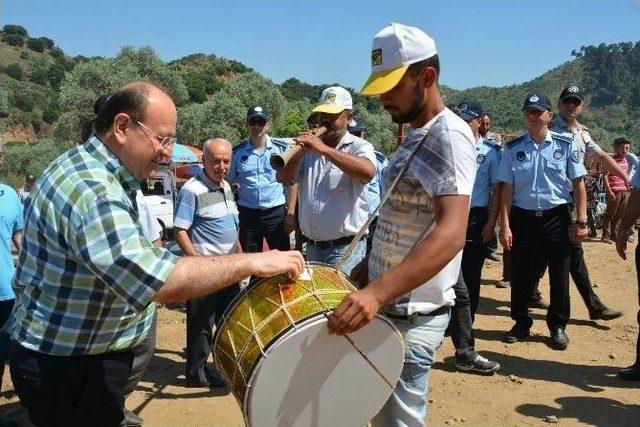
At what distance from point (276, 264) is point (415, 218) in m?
0.61

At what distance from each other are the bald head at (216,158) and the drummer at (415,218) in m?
2.47

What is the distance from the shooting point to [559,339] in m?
5.93

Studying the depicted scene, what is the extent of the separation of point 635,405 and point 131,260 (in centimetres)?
432

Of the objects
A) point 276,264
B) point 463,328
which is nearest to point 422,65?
point 276,264

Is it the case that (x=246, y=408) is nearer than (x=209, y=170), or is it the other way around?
(x=246, y=408)

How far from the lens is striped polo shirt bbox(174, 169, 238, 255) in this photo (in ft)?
15.9

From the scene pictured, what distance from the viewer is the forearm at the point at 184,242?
4.70 m

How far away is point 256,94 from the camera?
34938mm

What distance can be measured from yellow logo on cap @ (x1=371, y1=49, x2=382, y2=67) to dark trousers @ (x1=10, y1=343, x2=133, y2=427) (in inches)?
59.8

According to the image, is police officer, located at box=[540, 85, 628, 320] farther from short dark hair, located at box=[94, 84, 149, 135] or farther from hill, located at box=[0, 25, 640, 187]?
short dark hair, located at box=[94, 84, 149, 135]

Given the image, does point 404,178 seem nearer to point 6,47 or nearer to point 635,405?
point 635,405

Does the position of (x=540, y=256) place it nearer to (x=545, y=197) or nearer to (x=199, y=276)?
(x=545, y=197)

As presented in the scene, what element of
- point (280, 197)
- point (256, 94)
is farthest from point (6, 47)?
point (280, 197)

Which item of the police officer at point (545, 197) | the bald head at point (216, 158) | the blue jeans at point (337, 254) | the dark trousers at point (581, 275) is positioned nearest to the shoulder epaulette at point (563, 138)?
the police officer at point (545, 197)
